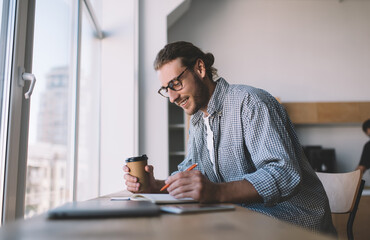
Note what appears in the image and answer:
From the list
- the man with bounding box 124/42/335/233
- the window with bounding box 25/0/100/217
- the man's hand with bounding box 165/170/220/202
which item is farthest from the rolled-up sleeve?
the window with bounding box 25/0/100/217

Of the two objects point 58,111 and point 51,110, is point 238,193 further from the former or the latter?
point 58,111

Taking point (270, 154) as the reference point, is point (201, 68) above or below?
above

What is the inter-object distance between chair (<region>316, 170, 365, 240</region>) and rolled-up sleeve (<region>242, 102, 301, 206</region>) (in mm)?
768

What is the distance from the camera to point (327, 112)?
169 inches

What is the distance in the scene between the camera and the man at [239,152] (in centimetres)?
96

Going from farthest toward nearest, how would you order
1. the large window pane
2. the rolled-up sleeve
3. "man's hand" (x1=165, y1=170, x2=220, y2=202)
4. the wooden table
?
the large window pane, the rolled-up sleeve, "man's hand" (x1=165, y1=170, x2=220, y2=202), the wooden table

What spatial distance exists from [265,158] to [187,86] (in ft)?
1.97

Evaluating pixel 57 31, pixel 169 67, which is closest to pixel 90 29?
pixel 57 31

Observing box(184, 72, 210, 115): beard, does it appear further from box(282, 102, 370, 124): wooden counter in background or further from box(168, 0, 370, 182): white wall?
box(168, 0, 370, 182): white wall

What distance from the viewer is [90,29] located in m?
3.12

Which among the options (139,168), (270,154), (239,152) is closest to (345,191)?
(239,152)

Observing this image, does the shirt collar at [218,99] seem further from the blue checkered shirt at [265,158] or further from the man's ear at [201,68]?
the man's ear at [201,68]

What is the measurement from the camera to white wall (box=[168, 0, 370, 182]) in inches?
180

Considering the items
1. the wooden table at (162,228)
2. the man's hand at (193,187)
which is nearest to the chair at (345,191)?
the man's hand at (193,187)
